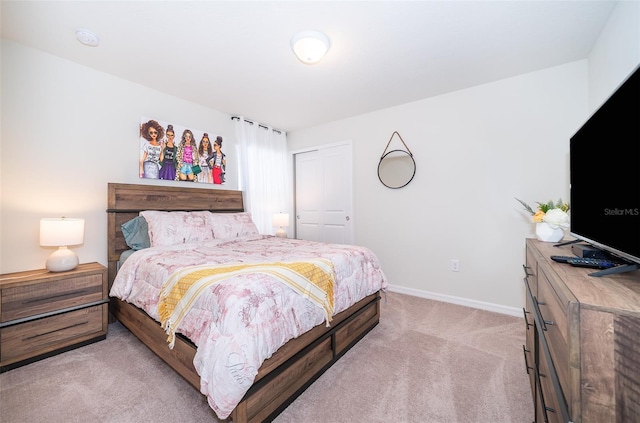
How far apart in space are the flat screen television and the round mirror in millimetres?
1941

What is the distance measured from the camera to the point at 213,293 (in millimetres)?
1342

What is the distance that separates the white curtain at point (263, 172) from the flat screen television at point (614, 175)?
138 inches

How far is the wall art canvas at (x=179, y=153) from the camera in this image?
2.90 meters

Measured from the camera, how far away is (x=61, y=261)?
209cm

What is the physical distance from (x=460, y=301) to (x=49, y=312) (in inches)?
150

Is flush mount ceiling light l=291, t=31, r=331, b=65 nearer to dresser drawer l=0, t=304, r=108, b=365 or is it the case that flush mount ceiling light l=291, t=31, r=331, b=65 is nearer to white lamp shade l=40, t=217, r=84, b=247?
white lamp shade l=40, t=217, r=84, b=247

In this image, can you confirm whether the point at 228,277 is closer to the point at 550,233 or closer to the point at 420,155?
the point at 550,233

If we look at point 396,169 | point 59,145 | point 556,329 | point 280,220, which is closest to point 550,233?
point 556,329

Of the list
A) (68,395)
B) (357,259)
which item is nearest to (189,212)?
(68,395)

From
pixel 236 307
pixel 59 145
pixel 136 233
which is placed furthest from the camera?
pixel 136 233

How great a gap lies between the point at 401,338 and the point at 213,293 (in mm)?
1666

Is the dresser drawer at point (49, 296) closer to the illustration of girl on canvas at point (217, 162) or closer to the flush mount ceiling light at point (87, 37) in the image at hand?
the illustration of girl on canvas at point (217, 162)

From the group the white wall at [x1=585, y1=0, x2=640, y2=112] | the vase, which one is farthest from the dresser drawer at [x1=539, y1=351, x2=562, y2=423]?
the white wall at [x1=585, y1=0, x2=640, y2=112]

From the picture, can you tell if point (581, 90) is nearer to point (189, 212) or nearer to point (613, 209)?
point (613, 209)
